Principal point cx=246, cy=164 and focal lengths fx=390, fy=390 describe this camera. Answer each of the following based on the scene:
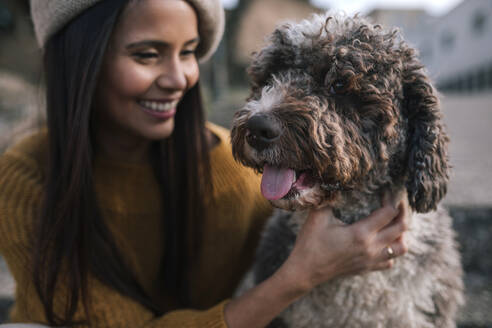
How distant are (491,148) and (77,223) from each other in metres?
4.54

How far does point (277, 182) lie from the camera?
140 cm

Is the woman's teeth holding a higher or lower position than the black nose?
higher

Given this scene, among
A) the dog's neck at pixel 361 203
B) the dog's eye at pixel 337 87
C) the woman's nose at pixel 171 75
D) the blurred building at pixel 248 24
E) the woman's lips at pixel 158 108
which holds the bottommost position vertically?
the dog's neck at pixel 361 203

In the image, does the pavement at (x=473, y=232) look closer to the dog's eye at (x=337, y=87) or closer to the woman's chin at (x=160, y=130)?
the dog's eye at (x=337, y=87)

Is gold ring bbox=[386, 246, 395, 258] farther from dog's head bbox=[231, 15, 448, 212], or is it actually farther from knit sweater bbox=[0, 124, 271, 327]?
knit sweater bbox=[0, 124, 271, 327]

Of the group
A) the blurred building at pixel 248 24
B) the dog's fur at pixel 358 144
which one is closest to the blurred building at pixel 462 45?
the blurred building at pixel 248 24

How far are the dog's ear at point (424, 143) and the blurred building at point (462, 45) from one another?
58.0 ft

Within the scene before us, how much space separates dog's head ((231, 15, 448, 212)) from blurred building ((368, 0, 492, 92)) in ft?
58.0

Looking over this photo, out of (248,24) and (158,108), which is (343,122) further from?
(248,24)

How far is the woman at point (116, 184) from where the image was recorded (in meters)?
1.64

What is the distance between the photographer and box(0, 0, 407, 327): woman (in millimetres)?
1640

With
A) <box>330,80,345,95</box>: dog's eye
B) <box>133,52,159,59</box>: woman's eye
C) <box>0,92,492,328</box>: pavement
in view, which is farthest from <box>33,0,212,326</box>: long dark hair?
<box>0,92,492,328</box>: pavement

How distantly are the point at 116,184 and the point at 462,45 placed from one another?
24.1 m

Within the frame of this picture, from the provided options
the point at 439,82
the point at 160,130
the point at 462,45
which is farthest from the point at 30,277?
the point at 462,45
